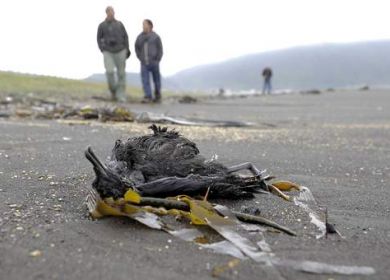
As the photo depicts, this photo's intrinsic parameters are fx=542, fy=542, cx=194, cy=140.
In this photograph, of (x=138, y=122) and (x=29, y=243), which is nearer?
(x=29, y=243)

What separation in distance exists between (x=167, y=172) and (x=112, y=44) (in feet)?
24.1

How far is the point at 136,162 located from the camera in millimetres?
2008

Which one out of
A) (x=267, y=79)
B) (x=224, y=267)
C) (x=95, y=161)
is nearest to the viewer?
(x=224, y=267)

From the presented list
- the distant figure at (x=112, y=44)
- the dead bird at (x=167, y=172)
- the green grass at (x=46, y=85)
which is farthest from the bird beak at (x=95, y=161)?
the green grass at (x=46, y=85)

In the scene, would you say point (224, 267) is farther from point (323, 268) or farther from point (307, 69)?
point (307, 69)

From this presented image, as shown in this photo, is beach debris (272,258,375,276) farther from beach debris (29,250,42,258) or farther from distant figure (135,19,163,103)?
distant figure (135,19,163,103)

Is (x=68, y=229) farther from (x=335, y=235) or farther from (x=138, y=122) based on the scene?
(x=138, y=122)

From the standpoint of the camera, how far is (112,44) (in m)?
9.01

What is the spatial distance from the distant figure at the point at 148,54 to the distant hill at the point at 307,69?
24.3m

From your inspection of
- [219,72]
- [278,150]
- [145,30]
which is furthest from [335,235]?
[219,72]

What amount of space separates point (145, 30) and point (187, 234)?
912 centimetres

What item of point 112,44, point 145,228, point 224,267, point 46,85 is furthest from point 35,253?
point 46,85

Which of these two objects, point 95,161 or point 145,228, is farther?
point 95,161

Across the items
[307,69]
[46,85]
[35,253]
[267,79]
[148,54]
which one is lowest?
[267,79]
